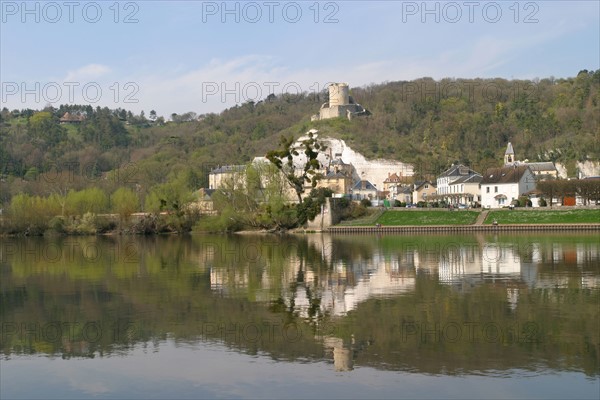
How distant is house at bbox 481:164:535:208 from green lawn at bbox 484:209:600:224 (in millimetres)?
12062

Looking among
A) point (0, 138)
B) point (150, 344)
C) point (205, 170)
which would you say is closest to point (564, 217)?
point (150, 344)

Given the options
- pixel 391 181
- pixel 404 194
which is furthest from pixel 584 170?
pixel 391 181

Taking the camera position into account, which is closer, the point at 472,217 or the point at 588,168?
the point at 472,217

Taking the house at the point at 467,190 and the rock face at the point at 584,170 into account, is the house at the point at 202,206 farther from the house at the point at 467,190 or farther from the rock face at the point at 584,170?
the rock face at the point at 584,170

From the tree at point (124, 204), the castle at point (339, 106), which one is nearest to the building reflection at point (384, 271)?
the tree at point (124, 204)

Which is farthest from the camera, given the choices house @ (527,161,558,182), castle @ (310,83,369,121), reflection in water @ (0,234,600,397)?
castle @ (310,83,369,121)

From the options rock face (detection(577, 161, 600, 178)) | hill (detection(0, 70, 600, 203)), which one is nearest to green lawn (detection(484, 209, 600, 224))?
rock face (detection(577, 161, 600, 178))

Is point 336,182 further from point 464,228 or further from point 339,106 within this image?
point 339,106

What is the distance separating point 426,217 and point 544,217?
10.5m

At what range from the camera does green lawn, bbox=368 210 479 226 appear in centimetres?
7025

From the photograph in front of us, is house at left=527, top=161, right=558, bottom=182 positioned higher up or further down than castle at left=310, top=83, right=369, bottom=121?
further down

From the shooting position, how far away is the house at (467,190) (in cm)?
9169

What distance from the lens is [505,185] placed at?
84.1 metres

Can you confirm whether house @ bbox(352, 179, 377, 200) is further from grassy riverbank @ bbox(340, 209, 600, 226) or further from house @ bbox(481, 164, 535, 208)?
grassy riverbank @ bbox(340, 209, 600, 226)
